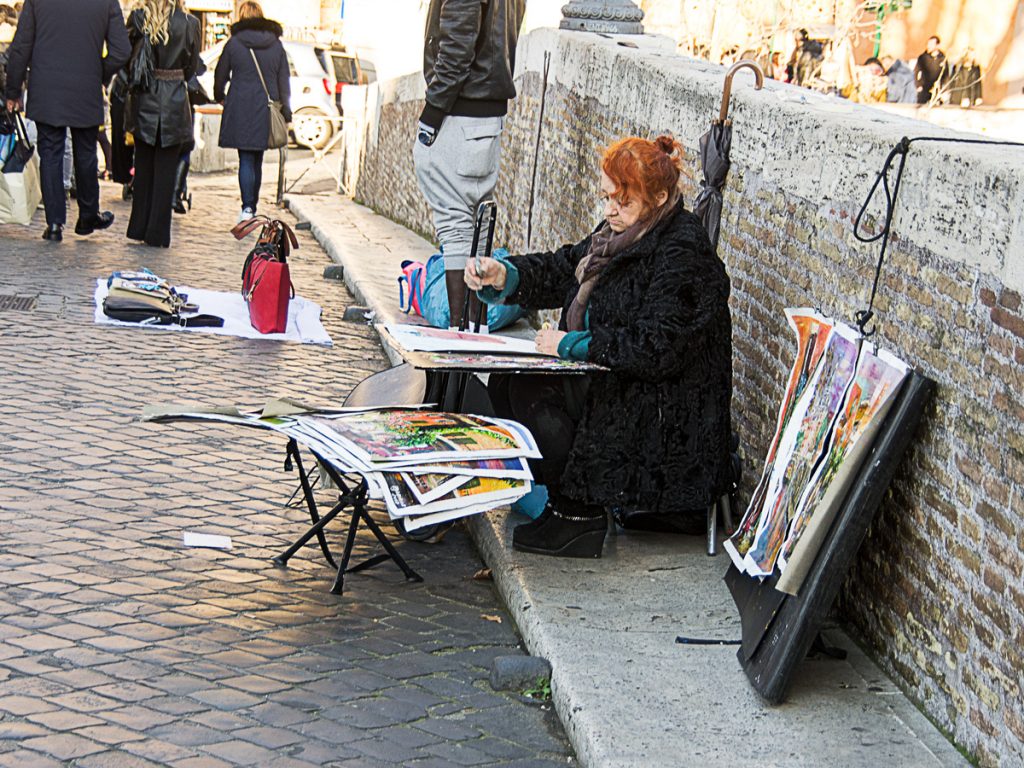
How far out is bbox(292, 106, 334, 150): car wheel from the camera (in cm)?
2262

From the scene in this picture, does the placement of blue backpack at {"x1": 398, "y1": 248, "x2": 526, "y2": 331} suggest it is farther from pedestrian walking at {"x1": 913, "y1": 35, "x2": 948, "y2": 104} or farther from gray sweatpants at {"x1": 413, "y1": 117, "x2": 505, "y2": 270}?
pedestrian walking at {"x1": 913, "y1": 35, "x2": 948, "y2": 104}

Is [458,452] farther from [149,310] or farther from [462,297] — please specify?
[149,310]

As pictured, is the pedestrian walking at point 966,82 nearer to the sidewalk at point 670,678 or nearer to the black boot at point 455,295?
the black boot at point 455,295

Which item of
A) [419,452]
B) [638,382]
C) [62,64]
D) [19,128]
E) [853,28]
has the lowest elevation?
[19,128]

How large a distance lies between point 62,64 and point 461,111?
4.25 meters

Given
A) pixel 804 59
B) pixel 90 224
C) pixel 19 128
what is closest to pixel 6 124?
pixel 19 128

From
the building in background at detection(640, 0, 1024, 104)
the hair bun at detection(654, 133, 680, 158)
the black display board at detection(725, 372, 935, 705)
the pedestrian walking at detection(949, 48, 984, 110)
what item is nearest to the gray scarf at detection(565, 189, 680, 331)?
the hair bun at detection(654, 133, 680, 158)

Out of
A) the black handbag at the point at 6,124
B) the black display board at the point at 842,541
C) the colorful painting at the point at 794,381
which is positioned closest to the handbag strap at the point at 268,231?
the black handbag at the point at 6,124

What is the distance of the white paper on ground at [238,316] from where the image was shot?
886cm

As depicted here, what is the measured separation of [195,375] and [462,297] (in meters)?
1.45

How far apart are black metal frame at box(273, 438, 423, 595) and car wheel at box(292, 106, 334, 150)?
58.7ft

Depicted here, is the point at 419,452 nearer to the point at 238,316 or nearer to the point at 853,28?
the point at 238,316

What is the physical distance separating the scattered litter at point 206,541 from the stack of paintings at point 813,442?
1700 mm

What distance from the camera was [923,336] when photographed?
4.07 m
